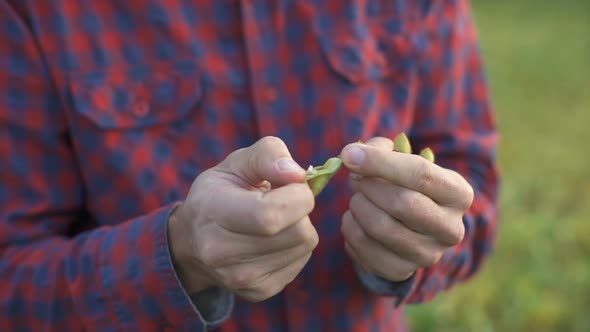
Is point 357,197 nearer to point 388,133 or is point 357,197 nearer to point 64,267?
point 388,133

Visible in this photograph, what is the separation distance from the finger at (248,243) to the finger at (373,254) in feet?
0.58

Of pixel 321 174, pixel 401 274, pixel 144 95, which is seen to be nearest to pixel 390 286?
pixel 401 274

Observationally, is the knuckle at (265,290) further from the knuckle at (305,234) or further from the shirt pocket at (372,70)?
the shirt pocket at (372,70)

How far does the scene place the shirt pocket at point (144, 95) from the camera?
121 centimetres

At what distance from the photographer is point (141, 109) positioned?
4.04ft

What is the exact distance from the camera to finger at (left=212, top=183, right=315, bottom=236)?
2.96ft

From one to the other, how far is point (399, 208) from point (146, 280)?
0.40 m

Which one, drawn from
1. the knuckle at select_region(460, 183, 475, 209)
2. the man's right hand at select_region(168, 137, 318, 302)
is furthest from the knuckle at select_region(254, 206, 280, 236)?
the knuckle at select_region(460, 183, 475, 209)

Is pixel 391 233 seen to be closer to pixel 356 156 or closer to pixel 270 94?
pixel 356 156

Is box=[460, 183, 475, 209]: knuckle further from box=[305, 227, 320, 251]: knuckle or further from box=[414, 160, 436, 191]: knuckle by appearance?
box=[305, 227, 320, 251]: knuckle

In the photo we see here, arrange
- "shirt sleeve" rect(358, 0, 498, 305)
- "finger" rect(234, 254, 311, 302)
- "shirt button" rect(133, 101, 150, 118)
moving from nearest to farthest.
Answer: "finger" rect(234, 254, 311, 302) → "shirt button" rect(133, 101, 150, 118) → "shirt sleeve" rect(358, 0, 498, 305)

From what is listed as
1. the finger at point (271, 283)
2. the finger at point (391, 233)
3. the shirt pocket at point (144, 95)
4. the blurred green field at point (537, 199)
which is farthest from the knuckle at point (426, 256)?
the blurred green field at point (537, 199)

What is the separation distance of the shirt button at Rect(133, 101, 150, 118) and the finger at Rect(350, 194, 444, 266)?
0.40 m

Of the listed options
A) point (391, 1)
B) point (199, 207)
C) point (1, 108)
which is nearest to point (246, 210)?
point (199, 207)
